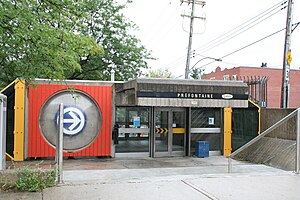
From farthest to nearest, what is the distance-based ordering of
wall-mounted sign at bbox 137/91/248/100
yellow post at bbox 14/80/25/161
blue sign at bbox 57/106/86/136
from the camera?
blue sign at bbox 57/106/86/136
yellow post at bbox 14/80/25/161
wall-mounted sign at bbox 137/91/248/100

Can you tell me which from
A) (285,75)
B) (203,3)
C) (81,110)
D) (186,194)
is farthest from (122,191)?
(203,3)

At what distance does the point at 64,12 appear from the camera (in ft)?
21.2

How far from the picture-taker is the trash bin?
13.9m

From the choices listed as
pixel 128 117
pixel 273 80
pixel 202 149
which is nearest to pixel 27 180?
pixel 128 117

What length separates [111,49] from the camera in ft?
69.6

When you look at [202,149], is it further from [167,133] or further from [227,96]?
[227,96]

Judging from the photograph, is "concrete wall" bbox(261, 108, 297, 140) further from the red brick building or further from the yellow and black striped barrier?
the red brick building

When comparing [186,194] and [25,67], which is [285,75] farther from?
[25,67]

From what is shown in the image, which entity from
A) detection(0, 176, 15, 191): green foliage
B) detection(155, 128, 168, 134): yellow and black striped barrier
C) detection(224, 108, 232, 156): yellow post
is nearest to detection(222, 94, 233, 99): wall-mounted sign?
detection(224, 108, 232, 156): yellow post

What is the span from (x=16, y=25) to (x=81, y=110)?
282 inches

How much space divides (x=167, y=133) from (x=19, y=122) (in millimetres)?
5863

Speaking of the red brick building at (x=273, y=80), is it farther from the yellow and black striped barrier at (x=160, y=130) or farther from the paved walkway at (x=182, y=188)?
the paved walkway at (x=182, y=188)

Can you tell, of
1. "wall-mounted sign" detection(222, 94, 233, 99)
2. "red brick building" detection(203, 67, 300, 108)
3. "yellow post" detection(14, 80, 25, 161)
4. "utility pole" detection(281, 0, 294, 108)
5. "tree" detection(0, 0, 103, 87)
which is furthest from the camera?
"red brick building" detection(203, 67, 300, 108)

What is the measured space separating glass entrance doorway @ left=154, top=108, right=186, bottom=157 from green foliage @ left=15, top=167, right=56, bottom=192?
7762 mm
